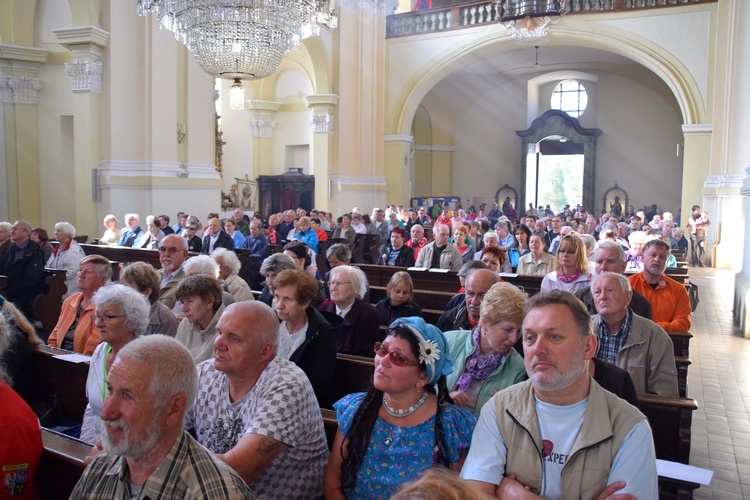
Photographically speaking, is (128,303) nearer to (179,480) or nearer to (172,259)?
(179,480)

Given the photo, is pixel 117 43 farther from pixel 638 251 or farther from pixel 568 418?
pixel 568 418

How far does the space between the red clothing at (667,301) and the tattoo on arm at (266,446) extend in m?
3.55

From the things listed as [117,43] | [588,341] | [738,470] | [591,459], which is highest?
[117,43]

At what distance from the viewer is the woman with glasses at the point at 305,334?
3.53m

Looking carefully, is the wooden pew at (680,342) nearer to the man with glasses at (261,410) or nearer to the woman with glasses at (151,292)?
the man with glasses at (261,410)

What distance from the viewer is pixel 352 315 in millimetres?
4508

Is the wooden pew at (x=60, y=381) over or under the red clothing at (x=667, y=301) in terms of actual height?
under

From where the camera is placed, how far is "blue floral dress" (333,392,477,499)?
239cm

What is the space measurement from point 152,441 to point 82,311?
111 inches

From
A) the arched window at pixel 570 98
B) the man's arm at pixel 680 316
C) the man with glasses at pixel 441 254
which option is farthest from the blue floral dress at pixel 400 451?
the arched window at pixel 570 98

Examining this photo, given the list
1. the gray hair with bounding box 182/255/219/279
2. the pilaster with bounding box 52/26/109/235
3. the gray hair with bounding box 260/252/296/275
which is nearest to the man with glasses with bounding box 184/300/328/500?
the gray hair with bounding box 260/252/296/275

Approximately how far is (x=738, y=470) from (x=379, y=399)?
3.17 meters

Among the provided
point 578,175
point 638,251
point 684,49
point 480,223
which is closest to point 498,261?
point 638,251

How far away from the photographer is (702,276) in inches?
523
